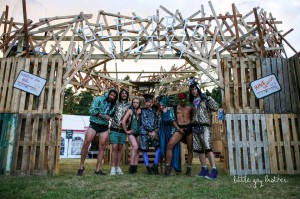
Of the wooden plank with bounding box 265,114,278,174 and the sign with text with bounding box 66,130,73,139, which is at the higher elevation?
the sign with text with bounding box 66,130,73,139

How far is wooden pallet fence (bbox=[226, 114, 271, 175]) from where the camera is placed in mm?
5605

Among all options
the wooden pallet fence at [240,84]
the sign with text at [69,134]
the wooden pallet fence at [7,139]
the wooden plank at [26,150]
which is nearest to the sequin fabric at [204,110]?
the wooden pallet fence at [240,84]

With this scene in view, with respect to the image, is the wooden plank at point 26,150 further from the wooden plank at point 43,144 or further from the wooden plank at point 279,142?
the wooden plank at point 279,142

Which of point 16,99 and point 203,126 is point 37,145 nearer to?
point 16,99

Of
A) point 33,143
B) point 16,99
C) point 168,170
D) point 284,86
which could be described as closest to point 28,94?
point 16,99

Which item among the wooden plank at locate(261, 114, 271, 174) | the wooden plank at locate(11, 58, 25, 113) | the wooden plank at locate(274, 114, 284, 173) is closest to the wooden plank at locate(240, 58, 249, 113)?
the wooden plank at locate(261, 114, 271, 174)

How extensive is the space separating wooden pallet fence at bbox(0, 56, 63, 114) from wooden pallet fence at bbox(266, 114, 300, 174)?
5355 millimetres

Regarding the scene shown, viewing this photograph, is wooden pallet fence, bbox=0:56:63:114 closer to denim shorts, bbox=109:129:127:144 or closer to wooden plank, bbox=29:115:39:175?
wooden plank, bbox=29:115:39:175

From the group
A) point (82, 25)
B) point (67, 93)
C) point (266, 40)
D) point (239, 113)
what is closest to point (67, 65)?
point (82, 25)

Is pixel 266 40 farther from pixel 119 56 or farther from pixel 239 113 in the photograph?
pixel 119 56

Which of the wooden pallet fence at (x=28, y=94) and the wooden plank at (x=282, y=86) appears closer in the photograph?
the wooden pallet fence at (x=28, y=94)

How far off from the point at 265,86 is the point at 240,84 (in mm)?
604

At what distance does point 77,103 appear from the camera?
1553 inches

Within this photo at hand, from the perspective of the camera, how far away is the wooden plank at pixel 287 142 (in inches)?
218
